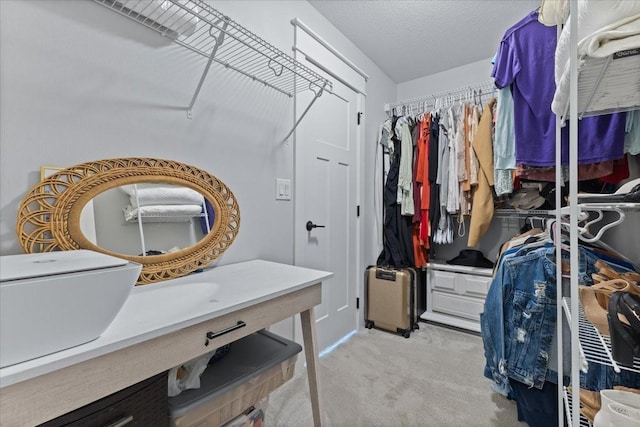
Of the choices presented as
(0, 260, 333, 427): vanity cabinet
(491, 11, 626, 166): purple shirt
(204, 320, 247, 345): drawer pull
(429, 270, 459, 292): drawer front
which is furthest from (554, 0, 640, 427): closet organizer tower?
(429, 270, 459, 292): drawer front

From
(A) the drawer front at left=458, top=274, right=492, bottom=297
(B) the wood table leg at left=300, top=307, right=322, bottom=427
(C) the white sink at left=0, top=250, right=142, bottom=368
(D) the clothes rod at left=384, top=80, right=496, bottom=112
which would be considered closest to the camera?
(C) the white sink at left=0, top=250, right=142, bottom=368

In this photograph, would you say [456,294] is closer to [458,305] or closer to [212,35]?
[458,305]

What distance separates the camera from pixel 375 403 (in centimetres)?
156

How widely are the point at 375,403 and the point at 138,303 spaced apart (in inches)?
52.7

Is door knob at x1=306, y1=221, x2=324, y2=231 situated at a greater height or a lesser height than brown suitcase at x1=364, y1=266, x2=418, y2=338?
greater

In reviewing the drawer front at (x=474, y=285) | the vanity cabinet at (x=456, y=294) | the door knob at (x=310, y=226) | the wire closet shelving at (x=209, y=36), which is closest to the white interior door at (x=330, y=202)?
the door knob at (x=310, y=226)

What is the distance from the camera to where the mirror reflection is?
1.03m

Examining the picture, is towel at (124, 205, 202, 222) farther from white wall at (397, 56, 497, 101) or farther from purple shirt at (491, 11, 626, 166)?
white wall at (397, 56, 497, 101)

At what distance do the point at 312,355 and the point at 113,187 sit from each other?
1026 mm

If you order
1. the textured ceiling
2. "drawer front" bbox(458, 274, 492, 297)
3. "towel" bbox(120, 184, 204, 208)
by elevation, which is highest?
the textured ceiling

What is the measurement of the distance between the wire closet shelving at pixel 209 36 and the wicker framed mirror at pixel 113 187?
0.33 m

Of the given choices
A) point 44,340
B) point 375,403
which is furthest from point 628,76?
point 375,403

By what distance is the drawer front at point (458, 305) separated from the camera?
7.93 ft

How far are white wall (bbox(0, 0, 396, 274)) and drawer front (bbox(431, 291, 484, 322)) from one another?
62.5 inches
